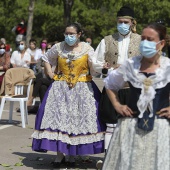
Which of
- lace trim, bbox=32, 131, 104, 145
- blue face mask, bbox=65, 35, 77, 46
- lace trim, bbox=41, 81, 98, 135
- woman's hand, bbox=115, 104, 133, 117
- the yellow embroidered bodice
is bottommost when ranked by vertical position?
lace trim, bbox=32, 131, 104, 145

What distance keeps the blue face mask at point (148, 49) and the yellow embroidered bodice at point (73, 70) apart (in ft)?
8.92

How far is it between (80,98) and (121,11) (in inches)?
43.3

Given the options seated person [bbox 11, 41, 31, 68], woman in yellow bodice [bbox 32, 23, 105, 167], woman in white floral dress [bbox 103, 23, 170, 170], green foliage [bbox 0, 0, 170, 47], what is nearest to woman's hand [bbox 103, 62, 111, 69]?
woman in yellow bodice [bbox 32, 23, 105, 167]

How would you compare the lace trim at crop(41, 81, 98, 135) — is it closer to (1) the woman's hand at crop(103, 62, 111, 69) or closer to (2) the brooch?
(1) the woman's hand at crop(103, 62, 111, 69)

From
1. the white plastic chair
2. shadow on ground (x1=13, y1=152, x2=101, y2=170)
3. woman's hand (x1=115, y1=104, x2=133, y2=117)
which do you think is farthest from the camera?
the white plastic chair

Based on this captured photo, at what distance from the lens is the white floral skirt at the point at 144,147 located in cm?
506

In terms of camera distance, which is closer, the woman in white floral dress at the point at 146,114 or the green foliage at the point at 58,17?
the woman in white floral dress at the point at 146,114

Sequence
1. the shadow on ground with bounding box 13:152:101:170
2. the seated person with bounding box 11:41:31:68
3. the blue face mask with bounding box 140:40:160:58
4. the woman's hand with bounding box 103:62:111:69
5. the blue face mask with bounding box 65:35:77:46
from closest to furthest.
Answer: the blue face mask with bounding box 140:40:160:58 → the woman's hand with bounding box 103:62:111:69 → the blue face mask with bounding box 65:35:77:46 → the shadow on ground with bounding box 13:152:101:170 → the seated person with bounding box 11:41:31:68

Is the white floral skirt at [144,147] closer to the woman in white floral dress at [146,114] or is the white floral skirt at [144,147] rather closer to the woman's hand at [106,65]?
the woman in white floral dress at [146,114]

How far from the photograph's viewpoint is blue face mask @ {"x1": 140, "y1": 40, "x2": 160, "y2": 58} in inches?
199

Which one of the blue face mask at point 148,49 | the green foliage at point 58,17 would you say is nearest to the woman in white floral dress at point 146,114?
the blue face mask at point 148,49

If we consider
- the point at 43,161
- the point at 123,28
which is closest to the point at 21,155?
the point at 43,161

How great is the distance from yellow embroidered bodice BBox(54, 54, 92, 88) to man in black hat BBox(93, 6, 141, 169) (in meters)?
0.26

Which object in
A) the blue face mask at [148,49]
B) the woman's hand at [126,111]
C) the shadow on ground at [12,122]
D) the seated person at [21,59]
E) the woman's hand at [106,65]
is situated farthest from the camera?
the seated person at [21,59]
